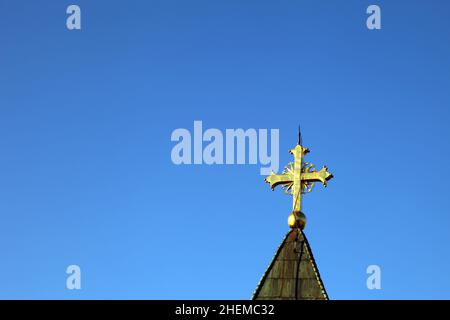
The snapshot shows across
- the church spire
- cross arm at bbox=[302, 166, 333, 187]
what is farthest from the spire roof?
cross arm at bbox=[302, 166, 333, 187]

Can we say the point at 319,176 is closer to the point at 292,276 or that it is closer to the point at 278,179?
the point at 278,179

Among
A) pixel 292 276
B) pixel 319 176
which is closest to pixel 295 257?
pixel 292 276

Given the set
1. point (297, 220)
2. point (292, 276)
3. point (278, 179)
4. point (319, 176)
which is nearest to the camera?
point (292, 276)

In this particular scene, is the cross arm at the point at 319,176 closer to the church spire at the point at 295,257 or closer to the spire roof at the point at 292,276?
the church spire at the point at 295,257

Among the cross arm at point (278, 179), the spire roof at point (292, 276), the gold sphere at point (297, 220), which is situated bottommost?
the spire roof at point (292, 276)

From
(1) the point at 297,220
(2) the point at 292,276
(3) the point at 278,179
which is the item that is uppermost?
(3) the point at 278,179

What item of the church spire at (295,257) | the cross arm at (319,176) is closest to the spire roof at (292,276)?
the church spire at (295,257)

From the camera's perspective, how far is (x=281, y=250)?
21.4 metres

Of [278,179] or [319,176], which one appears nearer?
[319,176]

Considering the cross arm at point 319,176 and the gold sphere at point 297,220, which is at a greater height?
the cross arm at point 319,176

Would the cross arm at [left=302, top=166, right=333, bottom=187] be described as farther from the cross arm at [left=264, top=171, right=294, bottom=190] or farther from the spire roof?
the spire roof
